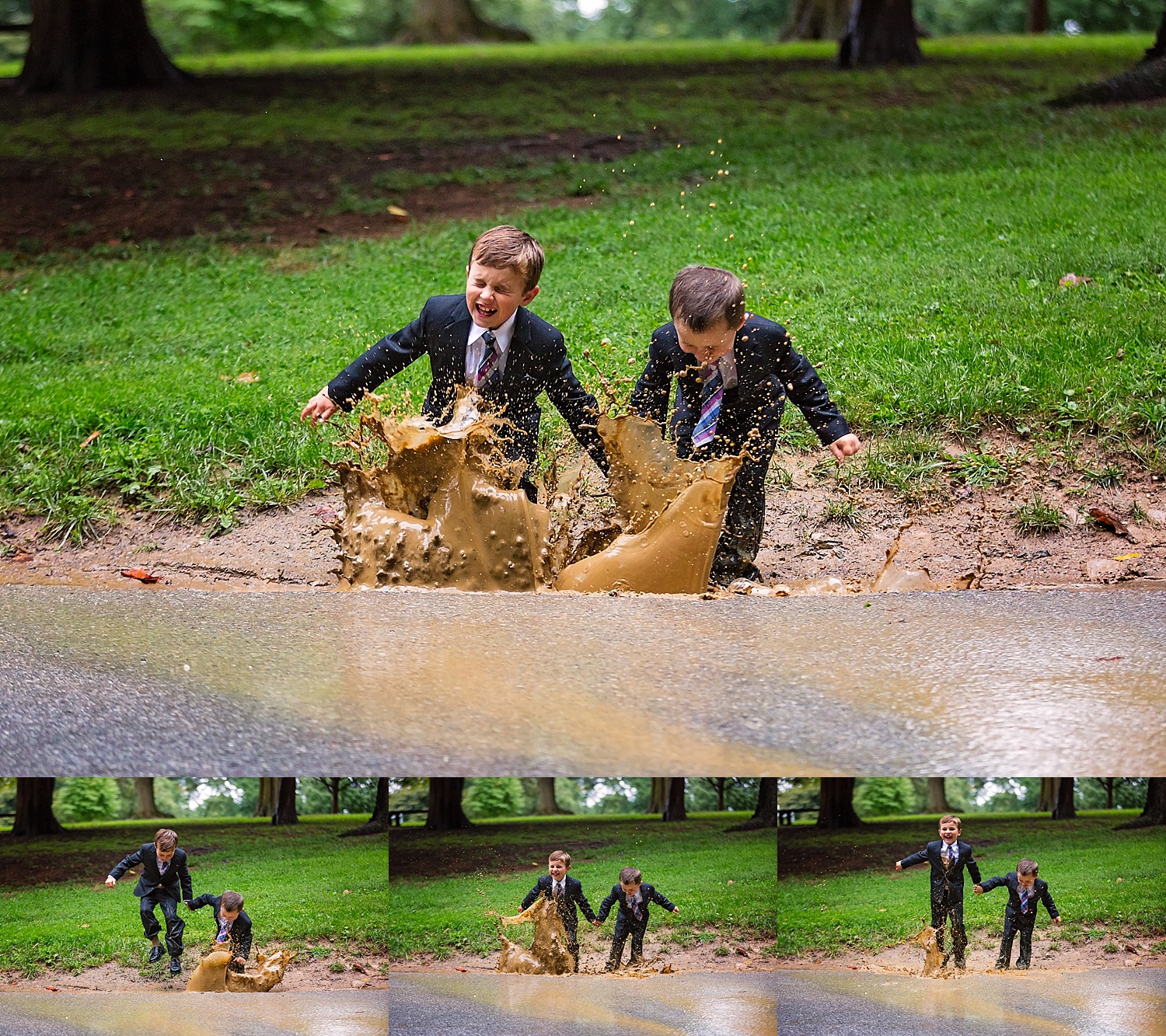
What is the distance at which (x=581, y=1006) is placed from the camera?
3.09 metres

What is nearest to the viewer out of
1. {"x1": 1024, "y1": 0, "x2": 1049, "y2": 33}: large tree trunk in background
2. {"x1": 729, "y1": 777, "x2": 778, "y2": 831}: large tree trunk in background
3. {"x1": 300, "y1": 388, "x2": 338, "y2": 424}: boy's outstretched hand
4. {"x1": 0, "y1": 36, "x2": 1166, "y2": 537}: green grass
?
{"x1": 729, "y1": 777, "x2": 778, "y2": 831}: large tree trunk in background

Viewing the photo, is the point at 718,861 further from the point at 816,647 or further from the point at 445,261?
the point at 445,261

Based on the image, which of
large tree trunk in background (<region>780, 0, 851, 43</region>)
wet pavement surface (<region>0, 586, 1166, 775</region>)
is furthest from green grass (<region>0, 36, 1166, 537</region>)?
large tree trunk in background (<region>780, 0, 851, 43</region>)

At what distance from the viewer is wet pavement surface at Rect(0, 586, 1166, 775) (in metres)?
2.96

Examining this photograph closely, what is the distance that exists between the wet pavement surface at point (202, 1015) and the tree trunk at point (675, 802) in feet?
2.67

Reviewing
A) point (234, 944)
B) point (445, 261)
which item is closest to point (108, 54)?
point (445, 261)

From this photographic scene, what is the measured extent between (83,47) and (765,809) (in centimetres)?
1293

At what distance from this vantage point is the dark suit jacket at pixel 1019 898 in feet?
10.6

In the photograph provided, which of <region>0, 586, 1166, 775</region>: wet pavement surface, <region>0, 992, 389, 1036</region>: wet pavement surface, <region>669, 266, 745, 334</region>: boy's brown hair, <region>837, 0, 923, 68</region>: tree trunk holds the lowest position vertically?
<region>0, 992, 389, 1036</region>: wet pavement surface

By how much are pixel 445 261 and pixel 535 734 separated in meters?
5.84

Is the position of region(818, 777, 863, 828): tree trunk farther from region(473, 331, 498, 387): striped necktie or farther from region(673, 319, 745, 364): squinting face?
region(473, 331, 498, 387): striped necktie

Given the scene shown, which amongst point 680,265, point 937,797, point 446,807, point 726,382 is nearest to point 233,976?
point 446,807

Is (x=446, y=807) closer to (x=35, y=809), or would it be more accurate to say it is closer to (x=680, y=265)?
(x=35, y=809)

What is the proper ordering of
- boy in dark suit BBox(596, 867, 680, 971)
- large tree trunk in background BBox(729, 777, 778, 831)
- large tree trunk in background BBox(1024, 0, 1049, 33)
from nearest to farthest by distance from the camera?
1. large tree trunk in background BBox(729, 777, 778, 831)
2. boy in dark suit BBox(596, 867, 680, 971)
3. large tree trunk in background BBox(1024, 0, 1049, 33)
